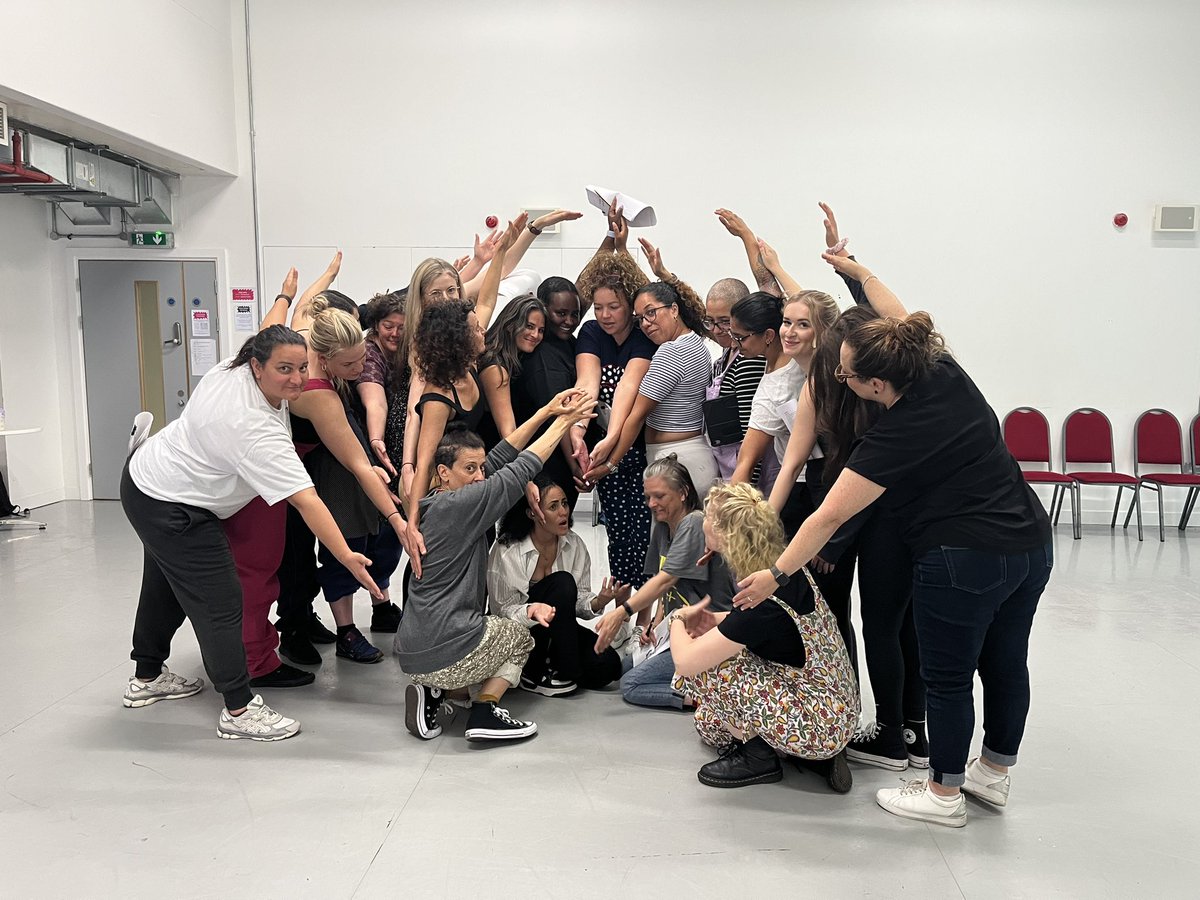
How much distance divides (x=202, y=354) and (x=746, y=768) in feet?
22.6

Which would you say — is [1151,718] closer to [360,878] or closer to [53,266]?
[360,878]

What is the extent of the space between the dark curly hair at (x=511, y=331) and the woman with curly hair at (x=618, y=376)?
23 centimetres

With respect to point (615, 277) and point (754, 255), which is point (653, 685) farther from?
point (754, 255)

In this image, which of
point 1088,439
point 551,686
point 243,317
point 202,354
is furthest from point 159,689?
point 1088,439

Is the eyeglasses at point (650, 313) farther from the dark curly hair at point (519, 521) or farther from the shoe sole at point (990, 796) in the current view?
the shoe sole at point (990, 796)

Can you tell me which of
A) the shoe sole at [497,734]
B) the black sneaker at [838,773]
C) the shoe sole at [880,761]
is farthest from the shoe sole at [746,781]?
the shoe sole at [497,734]

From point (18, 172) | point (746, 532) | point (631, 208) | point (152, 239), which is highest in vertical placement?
point (18, 172)

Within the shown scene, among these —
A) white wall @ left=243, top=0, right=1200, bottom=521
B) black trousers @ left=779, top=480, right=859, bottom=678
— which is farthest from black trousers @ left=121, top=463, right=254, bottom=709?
white wall @ left=243, top=0, right=1200, bottom=521

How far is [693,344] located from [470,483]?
3.71 ft

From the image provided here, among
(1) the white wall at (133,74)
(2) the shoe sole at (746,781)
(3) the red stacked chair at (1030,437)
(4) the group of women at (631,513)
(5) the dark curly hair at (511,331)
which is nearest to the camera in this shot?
(4) the group of women at (631,513)

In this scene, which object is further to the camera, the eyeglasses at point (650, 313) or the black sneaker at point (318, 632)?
the black sneaker at point (318, 632)

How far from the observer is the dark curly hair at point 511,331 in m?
3.75

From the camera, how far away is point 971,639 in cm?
246

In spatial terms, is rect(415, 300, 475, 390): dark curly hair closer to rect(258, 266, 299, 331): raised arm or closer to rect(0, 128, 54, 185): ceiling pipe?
rect(258, 266, 299, 331): raised arm
